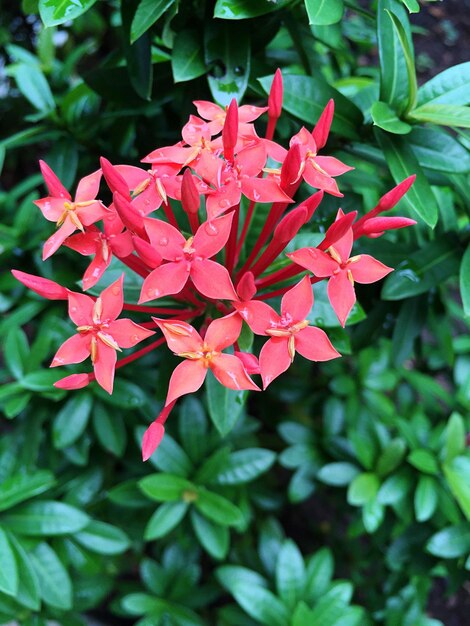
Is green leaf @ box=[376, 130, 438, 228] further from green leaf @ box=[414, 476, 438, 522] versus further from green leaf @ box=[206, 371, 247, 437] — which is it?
green leaf @ box=[414, 476, 438, 522]

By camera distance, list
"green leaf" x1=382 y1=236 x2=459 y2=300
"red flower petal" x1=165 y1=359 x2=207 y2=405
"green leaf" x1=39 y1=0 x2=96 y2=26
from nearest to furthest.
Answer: "red flower petal" x1=165 y1=359 x2=207 y2=405, "green leaf" x1=39 y1=0 x2=96 y2=26, "green leaf" x1=382 y1=236 x2=459 y2=300

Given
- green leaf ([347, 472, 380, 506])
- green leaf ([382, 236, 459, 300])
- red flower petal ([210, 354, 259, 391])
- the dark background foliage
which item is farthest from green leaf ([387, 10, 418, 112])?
green leaf ([347, 472, 380, 506])

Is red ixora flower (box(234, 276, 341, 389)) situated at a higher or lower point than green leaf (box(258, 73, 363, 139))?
lower

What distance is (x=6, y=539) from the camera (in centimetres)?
95

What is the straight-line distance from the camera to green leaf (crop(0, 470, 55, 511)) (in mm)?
1001

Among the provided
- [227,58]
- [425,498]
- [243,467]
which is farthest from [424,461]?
[227,58]

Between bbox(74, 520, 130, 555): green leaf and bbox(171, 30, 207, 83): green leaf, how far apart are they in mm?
845

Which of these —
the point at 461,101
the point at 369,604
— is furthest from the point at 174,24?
the point at 369,604

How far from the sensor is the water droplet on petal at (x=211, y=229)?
23.5 inches

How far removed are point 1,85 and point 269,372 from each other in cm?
160

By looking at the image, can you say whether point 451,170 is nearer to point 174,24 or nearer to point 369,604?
point 174,24

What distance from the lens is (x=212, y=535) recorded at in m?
1.16

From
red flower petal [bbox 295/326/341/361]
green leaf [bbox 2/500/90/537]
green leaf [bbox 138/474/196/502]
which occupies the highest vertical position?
red flower petal [bbox 295/326/341/361]

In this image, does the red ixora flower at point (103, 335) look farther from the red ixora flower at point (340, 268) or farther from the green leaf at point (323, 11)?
the green leaf at point (323, 11)
